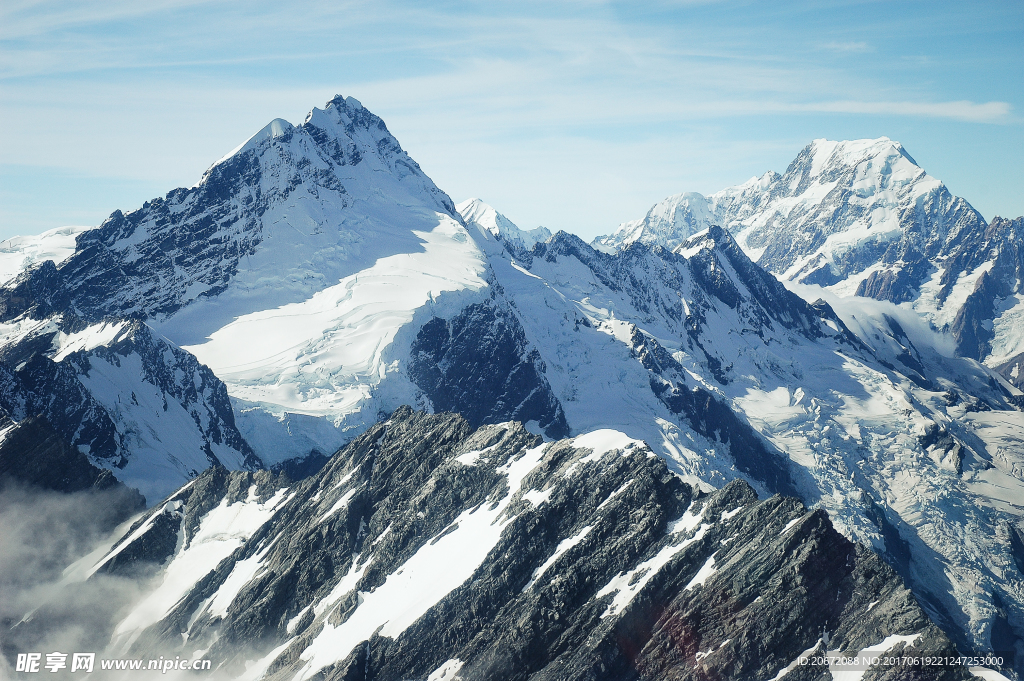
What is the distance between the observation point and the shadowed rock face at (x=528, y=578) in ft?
254

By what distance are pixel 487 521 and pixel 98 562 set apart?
62.0m

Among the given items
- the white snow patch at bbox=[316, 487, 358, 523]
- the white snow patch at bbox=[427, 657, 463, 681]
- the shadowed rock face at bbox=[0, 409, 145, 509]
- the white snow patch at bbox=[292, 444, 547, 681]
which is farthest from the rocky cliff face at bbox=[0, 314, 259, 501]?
the white snow patch at bbox=[427, 657, 463, 681]

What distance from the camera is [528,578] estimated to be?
3551 inches

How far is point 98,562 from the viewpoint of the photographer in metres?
125

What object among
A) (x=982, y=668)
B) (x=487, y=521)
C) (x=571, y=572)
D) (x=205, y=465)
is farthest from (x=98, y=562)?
(x=982, y=668)

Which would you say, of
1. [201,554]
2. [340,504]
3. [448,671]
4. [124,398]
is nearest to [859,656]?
[448,671]

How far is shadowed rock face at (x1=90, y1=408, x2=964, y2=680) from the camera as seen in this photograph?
77.5 metres

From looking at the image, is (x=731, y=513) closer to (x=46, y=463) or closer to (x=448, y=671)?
(x=448, y=671)

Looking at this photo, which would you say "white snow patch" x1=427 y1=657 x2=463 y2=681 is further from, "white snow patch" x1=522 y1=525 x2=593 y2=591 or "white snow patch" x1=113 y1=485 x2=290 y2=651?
"white snow patch" x1=113 y1=485 x2=290 y2=651

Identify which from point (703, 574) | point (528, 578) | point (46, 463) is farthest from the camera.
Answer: point (46, 463)

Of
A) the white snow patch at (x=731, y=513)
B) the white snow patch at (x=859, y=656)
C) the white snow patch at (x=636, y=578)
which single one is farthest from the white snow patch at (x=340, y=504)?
the white snow patch at (x=859, y=656)

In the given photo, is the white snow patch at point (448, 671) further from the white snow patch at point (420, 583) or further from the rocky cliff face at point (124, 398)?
the rocky cliff face at point (124, 398)

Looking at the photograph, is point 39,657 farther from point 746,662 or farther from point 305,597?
point 746,662

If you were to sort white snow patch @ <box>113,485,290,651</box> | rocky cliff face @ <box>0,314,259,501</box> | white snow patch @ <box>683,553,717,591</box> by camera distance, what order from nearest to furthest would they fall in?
white snow patch @ <box>683,553,717,591</box>
white snow patch @ <box>113,485,290,651</box>
rocky cliff face @ <box>0,314,259,501</box>
